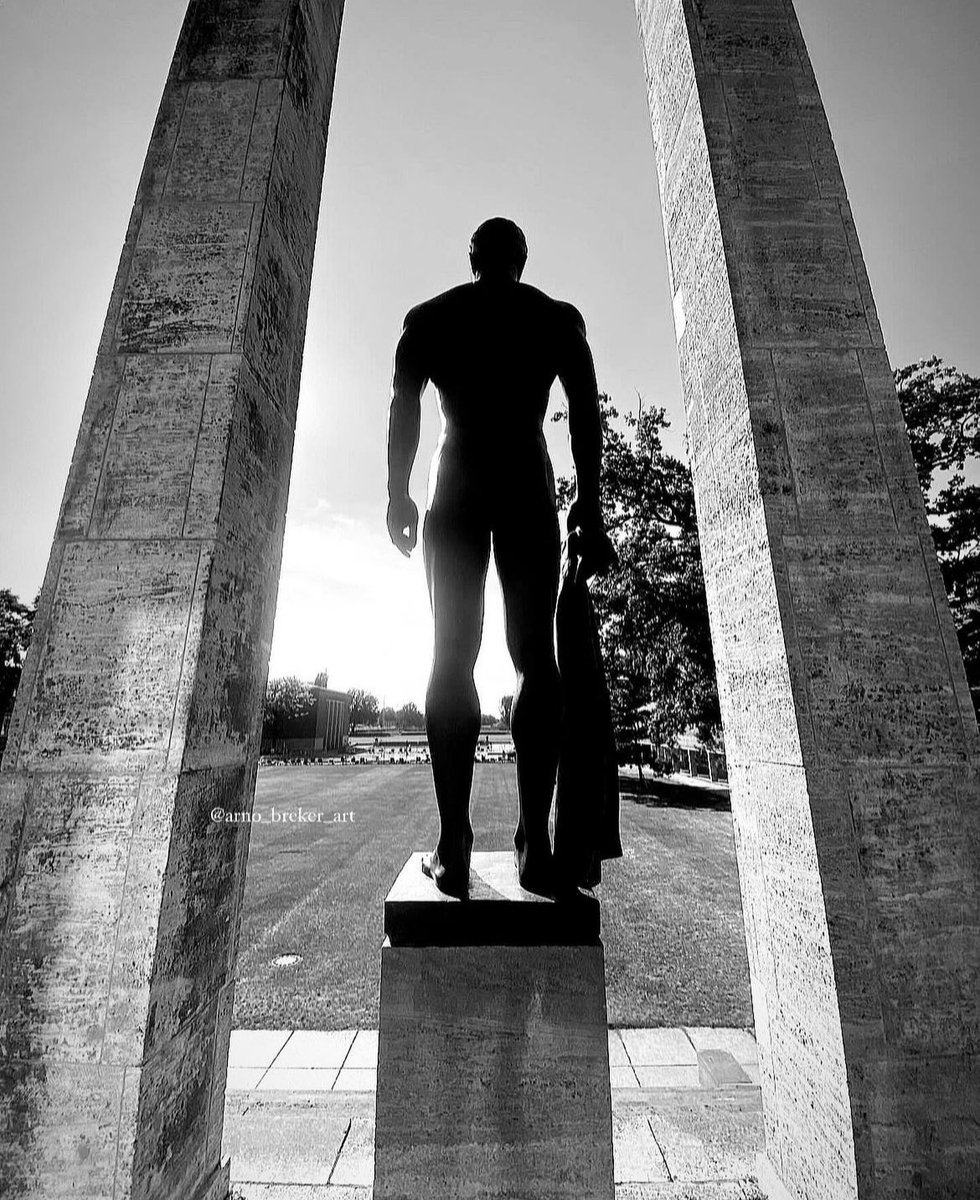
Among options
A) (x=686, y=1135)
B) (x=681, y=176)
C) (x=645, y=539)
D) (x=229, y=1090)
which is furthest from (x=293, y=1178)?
(x=645, y=539)

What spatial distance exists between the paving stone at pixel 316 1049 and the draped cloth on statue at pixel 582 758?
3697 millimetres

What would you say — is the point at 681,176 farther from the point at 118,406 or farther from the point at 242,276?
the point at 118,406

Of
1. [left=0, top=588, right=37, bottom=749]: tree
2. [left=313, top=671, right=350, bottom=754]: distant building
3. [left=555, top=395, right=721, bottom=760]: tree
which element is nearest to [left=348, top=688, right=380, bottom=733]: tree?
[left=313, top=671, right=350, bottom=754]: distant building

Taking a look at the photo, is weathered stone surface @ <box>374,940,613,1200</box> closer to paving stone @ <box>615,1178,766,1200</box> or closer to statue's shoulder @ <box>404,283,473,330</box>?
paving stone @ <box>615,1178,766,1200</box>

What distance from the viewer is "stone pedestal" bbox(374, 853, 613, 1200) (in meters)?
2.12

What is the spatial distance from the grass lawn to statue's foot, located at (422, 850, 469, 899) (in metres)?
4.16

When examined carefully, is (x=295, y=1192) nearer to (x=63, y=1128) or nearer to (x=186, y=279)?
(x=63, y=1128)

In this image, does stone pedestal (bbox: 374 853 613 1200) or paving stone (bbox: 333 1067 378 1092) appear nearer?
stone pedestal (bbox: 374 853 613 1200)

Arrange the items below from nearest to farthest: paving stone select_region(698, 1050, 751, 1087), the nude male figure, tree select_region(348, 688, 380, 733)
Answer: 1. the nude male figure
2. paving stone select_region(698, 1050, 751, 1087)
3. tree select_region(348, 688, 380, 733)

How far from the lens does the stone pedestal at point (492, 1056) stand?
2115 millimetres

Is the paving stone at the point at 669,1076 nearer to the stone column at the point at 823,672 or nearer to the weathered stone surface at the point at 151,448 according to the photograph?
the stone column at the point at 823,672

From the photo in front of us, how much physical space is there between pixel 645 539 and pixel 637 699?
10.9 metres

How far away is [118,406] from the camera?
2.95 meters

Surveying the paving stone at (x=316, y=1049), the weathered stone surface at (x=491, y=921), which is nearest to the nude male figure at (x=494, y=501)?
the weathered stone surface at (x=491, y=921)
